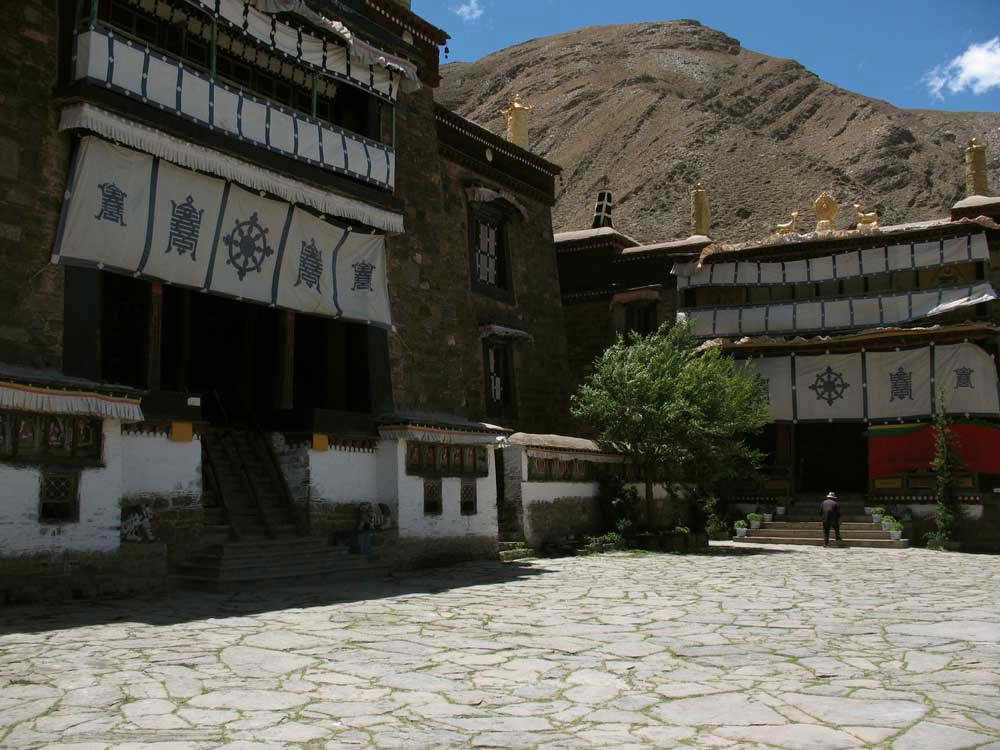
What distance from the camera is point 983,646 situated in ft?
26.0

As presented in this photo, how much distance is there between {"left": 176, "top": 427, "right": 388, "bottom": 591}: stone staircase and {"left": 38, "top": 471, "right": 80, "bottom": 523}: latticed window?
185cm

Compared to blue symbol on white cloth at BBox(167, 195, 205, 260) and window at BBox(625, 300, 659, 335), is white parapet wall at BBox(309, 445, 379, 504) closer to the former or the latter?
blue symbol on white cloth at BBox(167, 195, 205, 260)

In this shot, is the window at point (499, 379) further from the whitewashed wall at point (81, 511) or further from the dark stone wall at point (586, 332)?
the whitewashed wall at point (81, 511)

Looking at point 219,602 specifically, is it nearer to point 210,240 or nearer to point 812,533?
point 210,240

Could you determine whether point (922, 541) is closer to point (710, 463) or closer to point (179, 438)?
point (710, 463)

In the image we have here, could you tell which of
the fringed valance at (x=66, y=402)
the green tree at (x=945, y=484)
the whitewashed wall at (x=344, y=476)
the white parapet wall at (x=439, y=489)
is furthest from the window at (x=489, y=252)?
the fringed valance at (x=66, y=402)

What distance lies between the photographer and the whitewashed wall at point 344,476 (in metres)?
14.7

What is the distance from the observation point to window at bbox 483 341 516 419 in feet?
76.9

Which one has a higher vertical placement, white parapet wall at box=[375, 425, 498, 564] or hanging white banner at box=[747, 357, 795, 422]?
hanging white banner at box=[747, 357, 795, 422]

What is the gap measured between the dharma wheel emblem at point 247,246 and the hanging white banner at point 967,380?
1855cm

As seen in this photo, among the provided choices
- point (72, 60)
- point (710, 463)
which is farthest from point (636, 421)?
point (72, 60)

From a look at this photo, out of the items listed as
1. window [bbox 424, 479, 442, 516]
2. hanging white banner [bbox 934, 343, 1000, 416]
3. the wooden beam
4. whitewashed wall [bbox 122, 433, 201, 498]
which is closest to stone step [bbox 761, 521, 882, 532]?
hanging white banner [bbox 934, 343, 1000, 416]

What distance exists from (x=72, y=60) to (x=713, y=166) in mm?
50514

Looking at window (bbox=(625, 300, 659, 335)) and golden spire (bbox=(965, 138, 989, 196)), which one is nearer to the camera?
window (bbox=(625, 300, 659, 335))
